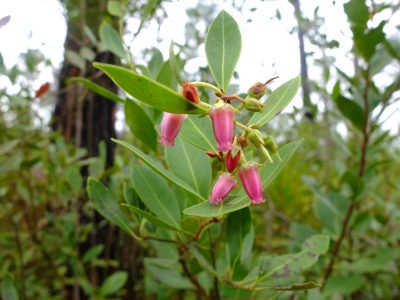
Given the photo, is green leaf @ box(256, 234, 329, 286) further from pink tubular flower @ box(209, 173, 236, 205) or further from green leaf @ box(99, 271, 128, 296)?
green leaf @ box(99, 271, 128, 296)

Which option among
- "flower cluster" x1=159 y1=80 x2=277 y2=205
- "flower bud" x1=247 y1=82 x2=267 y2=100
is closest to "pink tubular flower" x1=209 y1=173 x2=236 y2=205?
"flower cluster" x1=159 y1=80 x2=277 y2=205

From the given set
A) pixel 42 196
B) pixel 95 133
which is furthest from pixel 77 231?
pixel 95 133

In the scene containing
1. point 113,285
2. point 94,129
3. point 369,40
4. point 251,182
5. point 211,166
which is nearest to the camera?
point 251,182

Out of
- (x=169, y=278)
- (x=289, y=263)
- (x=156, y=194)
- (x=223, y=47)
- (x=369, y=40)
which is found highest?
(x=369, y=40)

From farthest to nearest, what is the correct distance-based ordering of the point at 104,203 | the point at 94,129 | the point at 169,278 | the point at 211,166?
the point at 94,129
the point at 169,278
the point at 104,203
the point at 211,166

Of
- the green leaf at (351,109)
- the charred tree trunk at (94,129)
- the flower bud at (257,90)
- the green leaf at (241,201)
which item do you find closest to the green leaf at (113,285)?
the charred tree trunk at (94,129)

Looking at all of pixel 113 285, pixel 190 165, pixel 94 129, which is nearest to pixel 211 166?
pixel 190 165

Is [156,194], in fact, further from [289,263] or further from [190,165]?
[289,263]

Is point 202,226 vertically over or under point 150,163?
under
